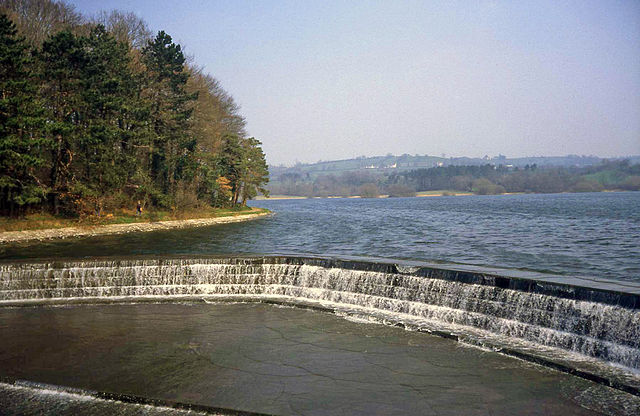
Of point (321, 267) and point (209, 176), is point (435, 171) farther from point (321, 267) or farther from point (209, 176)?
point (321, 267)

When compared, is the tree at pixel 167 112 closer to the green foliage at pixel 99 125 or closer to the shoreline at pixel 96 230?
the green foliage at pixel 99 125

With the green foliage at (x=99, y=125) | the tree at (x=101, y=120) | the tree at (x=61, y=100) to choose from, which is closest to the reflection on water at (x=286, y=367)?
the green foliage at (x=99, y=125)

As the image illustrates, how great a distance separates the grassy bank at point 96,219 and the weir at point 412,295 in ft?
56.5

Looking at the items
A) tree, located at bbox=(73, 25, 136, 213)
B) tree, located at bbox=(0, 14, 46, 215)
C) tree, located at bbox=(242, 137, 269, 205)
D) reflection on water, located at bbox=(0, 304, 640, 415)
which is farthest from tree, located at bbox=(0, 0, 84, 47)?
reflection on water, located at bbox=(0, 304, 640, 415)

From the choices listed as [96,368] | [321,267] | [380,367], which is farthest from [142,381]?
[321,267]

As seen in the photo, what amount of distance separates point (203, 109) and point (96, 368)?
44334mm

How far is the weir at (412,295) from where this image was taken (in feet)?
37.1

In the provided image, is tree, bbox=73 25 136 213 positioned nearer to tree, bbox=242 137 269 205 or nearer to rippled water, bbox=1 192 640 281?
rippled water, bbox=1 192 640 281

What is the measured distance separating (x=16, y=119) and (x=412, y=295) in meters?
26.5

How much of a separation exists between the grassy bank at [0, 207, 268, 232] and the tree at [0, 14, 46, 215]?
186cm

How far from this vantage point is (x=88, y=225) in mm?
36844

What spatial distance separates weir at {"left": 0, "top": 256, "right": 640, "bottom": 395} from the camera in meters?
11.3

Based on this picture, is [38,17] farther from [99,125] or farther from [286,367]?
[286,367]

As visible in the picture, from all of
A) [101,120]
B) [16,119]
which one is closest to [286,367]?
[16,119]
